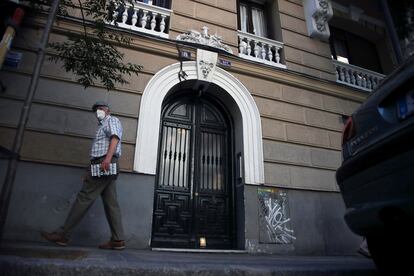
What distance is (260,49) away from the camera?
7.21m

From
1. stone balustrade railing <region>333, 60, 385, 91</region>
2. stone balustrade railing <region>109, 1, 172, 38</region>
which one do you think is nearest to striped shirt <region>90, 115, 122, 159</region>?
stone balustrade railing <region>109, 1, 172, 38</region>

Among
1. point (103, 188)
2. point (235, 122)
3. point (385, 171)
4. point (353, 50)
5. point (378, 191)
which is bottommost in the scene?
point (378, 191)

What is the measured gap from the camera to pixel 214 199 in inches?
236

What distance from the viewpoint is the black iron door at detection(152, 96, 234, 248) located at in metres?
5.54

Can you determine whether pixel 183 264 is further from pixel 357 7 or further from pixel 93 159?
pixel 357 7

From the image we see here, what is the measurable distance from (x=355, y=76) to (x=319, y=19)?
1.96m

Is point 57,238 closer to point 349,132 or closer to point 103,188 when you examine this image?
point 103,188

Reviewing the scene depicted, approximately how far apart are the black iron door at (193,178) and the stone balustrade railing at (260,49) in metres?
1.63

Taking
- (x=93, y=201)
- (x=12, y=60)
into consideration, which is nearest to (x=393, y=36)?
(x=93, y=201)

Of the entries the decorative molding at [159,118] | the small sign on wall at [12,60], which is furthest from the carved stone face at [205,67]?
the small sign on wall at [12,60]

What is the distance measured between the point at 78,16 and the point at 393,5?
768 cm

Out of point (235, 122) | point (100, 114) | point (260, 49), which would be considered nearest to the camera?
point (100, 114)

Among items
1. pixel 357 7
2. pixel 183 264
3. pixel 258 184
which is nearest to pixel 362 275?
pixel 183 264

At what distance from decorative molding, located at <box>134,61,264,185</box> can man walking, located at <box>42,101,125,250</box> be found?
47.7 inches
